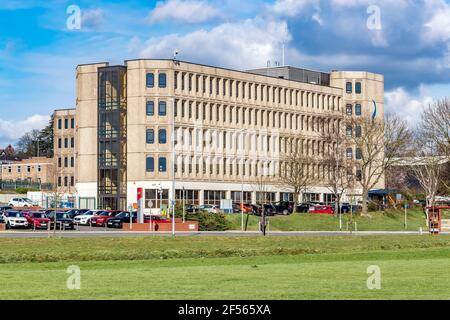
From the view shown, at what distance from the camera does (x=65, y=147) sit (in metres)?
176

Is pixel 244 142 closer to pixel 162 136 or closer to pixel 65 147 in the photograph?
pixel 162 136

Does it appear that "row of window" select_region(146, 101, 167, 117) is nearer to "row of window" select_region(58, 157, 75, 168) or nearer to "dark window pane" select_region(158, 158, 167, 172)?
"dark window pane" select_region(158, 158, 167, 172)

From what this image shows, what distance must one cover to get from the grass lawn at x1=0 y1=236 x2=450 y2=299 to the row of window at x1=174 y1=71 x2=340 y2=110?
76644 mm

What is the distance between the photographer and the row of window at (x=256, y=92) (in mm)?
128875

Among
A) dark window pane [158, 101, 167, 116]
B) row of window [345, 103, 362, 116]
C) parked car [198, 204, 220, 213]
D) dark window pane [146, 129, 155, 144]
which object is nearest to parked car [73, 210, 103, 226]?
parked car [198, 204, 220, 213]

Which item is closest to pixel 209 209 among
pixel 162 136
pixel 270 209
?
pixel 270 209

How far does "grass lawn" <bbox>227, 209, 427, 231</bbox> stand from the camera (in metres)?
96.4

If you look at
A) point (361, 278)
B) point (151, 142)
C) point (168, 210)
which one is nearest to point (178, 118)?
point (151, 142)

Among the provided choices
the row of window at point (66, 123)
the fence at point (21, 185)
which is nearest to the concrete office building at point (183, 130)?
the row of window at point (66, 123)

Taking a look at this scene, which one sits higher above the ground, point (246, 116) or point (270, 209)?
point (246, 116)

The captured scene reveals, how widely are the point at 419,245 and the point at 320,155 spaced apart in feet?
290

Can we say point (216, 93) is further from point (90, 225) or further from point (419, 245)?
point (419, 245)

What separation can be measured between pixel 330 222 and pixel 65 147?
84.9 m

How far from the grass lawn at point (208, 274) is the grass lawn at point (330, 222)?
142ft
